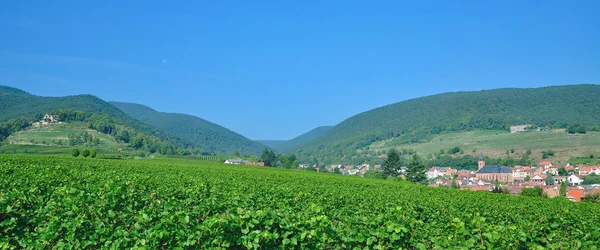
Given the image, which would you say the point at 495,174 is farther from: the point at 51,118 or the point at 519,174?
the point at 51,118

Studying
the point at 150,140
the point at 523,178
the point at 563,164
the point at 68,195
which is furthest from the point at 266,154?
the point at 68,195

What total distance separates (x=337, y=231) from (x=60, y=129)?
165 meters

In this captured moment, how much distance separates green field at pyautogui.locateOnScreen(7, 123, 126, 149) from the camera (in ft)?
413

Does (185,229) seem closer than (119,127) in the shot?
Yes

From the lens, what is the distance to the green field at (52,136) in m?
126

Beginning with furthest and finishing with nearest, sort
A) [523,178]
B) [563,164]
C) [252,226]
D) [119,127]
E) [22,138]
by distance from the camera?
[119,127], [563,164], [523,178], [22,138], [252,226]

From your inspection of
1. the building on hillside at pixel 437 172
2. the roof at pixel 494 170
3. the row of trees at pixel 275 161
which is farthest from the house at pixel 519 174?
the row of trees at pixel 275 161

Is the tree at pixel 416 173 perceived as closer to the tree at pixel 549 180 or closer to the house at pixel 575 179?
the tree at pixel 549 180

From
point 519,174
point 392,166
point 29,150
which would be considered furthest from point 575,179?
point 29,150

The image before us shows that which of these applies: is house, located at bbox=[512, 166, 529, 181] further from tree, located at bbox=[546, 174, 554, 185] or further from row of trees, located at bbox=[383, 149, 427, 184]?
row of trees, located at bbox=[383, 149, 427, 184]

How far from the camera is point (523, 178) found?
145m

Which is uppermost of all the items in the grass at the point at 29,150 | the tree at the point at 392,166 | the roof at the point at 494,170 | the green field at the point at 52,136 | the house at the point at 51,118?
the house at the point at 51,118

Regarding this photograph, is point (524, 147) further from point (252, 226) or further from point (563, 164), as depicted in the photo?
point (252, 226)

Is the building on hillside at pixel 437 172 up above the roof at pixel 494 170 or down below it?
below
